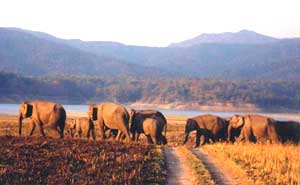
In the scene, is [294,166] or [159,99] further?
[159,99]

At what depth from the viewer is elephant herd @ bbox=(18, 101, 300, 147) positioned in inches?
1261

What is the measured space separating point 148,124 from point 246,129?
640 cm

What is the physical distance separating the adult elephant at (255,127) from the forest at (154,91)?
373 ft

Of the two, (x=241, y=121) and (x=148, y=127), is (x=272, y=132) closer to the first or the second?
(x=241, y=121)

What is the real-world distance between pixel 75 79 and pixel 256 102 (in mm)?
62799

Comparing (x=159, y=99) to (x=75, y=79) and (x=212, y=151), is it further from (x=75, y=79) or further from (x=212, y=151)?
(x=212, y=151)

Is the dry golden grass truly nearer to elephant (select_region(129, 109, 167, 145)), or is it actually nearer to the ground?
the ground

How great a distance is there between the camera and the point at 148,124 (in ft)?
109

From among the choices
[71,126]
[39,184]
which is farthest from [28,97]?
[39,184]

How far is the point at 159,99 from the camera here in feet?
529

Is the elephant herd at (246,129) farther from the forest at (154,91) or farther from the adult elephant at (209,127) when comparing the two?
the forest at (154,91)

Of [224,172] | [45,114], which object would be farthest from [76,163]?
[45,114]

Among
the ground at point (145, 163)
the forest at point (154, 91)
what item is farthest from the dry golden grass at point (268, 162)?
the forest at point (154, 91)

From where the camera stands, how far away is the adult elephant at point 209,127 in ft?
122
